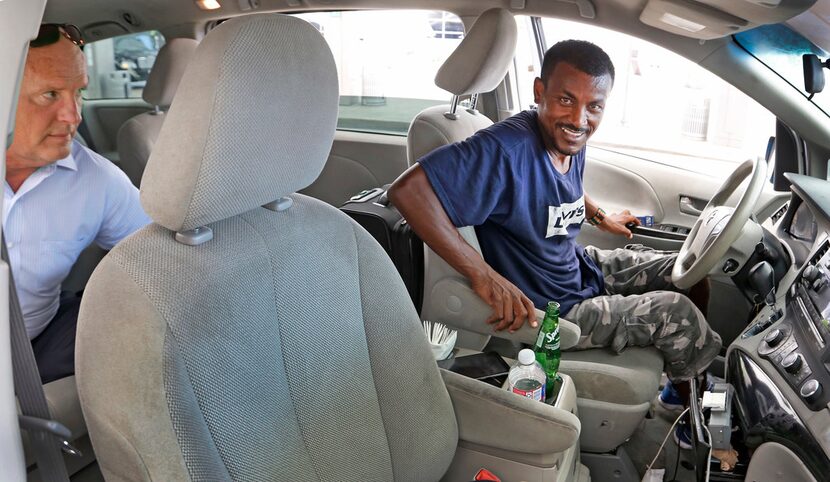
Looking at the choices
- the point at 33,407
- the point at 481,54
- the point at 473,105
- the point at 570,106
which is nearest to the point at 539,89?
the point at 570,106

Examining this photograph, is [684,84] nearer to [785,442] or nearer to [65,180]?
[785,442]

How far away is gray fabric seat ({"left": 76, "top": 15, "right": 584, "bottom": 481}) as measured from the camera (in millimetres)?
1018

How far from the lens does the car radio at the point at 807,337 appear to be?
1.48 meters

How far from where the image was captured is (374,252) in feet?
4.66

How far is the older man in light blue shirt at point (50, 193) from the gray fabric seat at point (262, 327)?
0.63m

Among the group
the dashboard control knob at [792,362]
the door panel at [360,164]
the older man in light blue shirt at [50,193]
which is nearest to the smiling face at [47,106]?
the older man in light blue shirt at [50,193]

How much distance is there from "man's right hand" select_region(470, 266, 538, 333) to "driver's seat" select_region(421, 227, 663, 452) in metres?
0.02

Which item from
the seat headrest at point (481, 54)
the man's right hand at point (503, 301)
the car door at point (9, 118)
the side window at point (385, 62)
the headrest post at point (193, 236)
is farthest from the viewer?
the side window at point (385, 62)

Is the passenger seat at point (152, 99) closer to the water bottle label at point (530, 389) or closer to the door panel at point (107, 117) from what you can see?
the door panel at point (107, 117)

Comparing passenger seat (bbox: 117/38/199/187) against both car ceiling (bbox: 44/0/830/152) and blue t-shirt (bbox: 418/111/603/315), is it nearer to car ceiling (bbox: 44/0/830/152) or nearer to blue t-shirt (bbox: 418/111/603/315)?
car ceiling (bbox: 44/0/830/152)

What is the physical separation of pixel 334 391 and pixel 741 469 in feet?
3.27

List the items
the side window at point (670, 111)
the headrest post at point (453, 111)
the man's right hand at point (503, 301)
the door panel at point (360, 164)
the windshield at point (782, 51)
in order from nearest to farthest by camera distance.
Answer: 1. the man's right hand at point (503, 301)
2. the windshield at point (782, 51)
3. the headrest post at point (453, 111)
4. the side window at point (670, 111)
5. the door panel at point (360, 164)

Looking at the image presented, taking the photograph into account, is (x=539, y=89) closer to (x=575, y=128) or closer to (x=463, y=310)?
(x=575, y=128)

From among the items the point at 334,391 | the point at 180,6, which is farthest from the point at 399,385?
the point at 180,6
